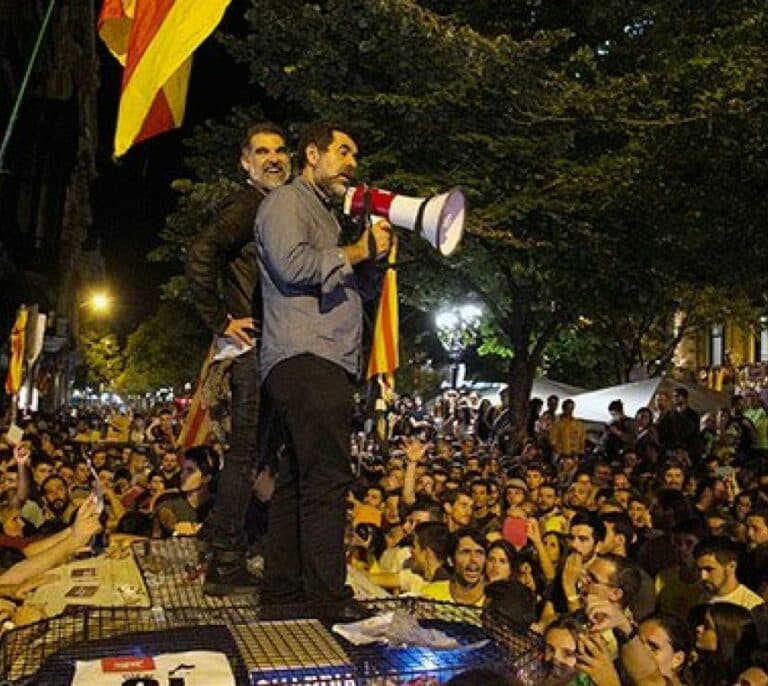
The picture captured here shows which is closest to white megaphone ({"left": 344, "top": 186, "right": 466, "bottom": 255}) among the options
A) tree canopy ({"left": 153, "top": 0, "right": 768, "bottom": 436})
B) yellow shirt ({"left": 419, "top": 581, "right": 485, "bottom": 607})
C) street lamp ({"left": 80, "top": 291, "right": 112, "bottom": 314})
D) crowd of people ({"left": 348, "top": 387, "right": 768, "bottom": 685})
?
crowd of people ({"left": 348, "top": 387, "right": 768, "bottom": 685})

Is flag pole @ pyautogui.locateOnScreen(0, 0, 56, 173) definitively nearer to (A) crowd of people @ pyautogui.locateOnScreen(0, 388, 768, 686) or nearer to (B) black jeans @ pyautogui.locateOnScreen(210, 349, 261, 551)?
(B) black jeans @ pyautogui.locateOnScreen(210, 349, 261, 551)

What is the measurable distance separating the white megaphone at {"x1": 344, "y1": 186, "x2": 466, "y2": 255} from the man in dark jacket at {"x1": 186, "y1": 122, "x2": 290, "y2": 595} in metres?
1.22

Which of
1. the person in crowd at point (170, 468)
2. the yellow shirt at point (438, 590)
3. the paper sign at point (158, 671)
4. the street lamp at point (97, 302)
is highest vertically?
the street lamp at point (97, 302)

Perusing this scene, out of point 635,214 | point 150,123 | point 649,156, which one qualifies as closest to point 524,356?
point 635,214

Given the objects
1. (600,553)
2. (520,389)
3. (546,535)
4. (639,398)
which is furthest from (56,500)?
(639,398)

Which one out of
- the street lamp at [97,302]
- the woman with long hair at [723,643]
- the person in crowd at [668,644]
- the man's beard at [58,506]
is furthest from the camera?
the street lamp at [97,302]

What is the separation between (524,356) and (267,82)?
24.9 feet

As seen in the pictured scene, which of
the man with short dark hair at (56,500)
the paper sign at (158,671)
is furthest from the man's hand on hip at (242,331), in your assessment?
the man with short dark hair at (56,500)

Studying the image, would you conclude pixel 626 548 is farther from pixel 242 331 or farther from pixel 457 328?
pixel 457 328

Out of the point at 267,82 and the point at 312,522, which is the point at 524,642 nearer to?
the point at 312,522

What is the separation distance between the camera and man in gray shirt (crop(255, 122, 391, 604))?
171 inches

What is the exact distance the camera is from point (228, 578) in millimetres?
5047

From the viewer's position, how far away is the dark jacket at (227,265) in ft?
17.6

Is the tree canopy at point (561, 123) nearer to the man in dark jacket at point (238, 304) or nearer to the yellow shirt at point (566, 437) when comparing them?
the yellow shirt at point (566, 437)
